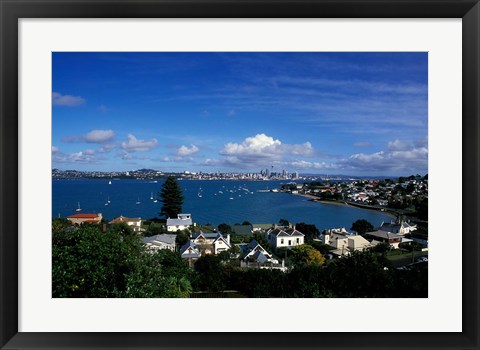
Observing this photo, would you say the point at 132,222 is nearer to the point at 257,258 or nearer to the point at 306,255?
the point at 257,258

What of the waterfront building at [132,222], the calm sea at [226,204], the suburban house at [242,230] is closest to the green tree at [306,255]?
the calm sea at [226,204]

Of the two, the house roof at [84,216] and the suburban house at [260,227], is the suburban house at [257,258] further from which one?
the house roof at [84,216]

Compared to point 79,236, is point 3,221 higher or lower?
higher

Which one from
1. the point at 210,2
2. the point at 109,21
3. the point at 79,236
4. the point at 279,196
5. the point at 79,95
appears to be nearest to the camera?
the point at 210,2

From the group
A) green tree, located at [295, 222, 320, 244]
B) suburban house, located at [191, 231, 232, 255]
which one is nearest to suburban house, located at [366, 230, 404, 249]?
green tree, located at [295, 222, 320, 244]

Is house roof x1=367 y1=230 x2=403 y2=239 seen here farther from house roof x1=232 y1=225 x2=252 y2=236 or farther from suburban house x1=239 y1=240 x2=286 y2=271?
house roof x1=232 y1=225 x2=252 y2=236

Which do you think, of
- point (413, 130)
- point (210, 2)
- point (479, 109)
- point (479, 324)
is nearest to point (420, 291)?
point (479, 324)

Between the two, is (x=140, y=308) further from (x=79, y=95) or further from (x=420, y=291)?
(x=79, y=95)
